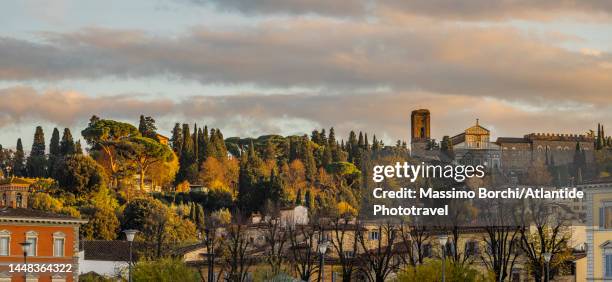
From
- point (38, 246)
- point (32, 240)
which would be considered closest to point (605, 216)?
point (38, 246)

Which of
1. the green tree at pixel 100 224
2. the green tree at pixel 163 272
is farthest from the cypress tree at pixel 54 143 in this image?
the green tree at pixel 163 272

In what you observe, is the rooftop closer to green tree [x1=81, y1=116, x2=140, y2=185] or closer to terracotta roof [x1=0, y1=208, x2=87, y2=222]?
terracotta roof [x1=0, y1=208, x2=87, y2=222]

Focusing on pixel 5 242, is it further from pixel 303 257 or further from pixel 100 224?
pixel 100 224

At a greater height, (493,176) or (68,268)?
(493,176)

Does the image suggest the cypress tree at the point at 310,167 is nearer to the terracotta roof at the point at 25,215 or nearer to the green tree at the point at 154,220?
the green tree at the point at 154,220

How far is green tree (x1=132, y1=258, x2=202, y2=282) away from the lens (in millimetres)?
86500

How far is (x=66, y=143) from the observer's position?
612 ft

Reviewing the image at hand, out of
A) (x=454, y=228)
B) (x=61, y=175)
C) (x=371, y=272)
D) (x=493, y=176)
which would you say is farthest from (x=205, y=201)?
(x=454, y=228)

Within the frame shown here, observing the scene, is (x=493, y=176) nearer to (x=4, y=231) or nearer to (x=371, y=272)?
(x=371, y=272)

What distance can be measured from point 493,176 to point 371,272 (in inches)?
756

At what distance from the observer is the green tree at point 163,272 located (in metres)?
86.5

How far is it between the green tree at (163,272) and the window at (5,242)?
8.63m

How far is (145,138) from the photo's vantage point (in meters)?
184

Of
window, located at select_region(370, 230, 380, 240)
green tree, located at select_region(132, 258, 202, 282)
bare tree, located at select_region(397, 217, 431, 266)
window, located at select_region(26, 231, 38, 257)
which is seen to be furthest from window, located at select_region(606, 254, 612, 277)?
window, located at select_region(26, 231, 38, 257)
